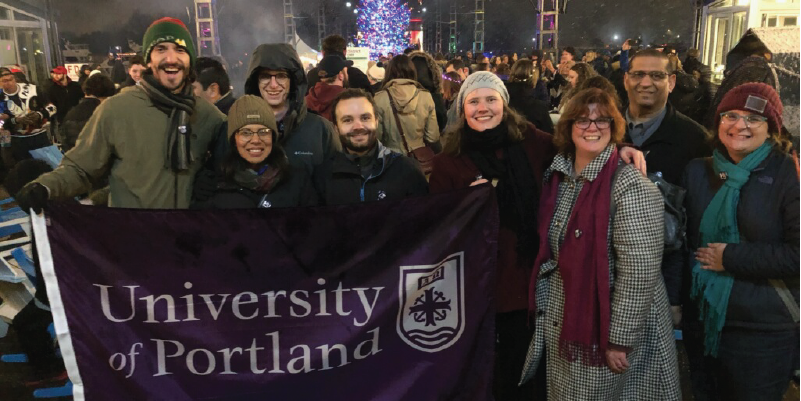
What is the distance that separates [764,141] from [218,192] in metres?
2.66

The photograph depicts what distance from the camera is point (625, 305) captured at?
8.75 feet

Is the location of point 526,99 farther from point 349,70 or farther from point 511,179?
point 511,179

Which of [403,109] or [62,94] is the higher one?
[62,94]

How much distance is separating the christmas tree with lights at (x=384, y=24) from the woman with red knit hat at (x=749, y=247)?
51646mm

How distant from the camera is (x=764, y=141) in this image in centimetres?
274

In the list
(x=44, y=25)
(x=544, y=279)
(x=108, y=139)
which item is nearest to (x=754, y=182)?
(x=544, y=279)

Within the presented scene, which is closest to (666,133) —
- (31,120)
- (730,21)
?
(31,120)

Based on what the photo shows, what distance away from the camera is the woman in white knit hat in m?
3.11

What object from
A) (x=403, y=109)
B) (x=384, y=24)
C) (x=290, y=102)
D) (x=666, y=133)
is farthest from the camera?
(x=384, y=24)

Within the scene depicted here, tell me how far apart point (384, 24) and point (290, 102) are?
51886 mm

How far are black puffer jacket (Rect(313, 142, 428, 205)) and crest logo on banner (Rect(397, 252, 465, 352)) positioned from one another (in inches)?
20.5

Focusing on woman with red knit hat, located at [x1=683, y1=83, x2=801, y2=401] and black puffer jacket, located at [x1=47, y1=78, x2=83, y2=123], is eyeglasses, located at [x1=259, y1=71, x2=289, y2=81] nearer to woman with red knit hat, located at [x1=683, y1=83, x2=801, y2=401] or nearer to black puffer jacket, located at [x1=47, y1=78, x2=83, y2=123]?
woman with red knit hat, located at [x1=683, y1=83, x2=801, y2=401]

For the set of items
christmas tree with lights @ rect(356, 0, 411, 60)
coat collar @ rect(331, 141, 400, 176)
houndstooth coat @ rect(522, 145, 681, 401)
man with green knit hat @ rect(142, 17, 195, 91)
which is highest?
christmas tree with lights @ rect(356, 0, 411, 60)

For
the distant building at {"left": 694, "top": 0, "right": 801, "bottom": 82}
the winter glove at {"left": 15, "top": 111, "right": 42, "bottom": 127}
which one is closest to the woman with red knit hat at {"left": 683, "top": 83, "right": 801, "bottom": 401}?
the distant building at {"left": 694, "top": 0, "right": 801, "bottom": 82}
